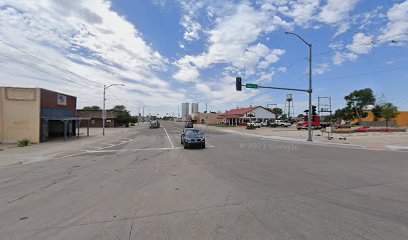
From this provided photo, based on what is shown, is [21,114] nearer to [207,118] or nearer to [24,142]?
[24,142]

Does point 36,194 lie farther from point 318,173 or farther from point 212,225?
point 318,173

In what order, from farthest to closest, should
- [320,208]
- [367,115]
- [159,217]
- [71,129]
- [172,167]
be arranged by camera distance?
[367,115]
[71,129]
[172,167]
[320,208]
[159,217]

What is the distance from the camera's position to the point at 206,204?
20.2 feet

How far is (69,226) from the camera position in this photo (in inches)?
191

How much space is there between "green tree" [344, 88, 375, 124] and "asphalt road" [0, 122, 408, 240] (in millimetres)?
83727

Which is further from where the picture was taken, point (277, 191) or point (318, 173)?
point (318, 173)

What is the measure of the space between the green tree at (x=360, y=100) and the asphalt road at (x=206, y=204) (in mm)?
83727

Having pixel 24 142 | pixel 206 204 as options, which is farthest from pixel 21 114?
pixel 206 204

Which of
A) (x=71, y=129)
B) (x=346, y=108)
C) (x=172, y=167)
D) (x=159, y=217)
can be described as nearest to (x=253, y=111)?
(x=346, y=108)

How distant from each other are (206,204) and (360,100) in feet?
307

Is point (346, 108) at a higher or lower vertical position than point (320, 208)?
higher

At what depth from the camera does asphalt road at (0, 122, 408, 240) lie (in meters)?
4.57

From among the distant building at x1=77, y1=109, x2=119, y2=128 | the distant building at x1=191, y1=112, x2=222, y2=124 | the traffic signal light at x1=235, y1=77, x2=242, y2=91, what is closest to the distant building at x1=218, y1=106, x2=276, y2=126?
the distant building at x1=191, y1=112, x2=222, y2=124

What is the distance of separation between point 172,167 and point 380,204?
7.95 metres
